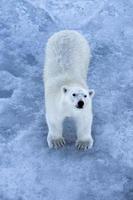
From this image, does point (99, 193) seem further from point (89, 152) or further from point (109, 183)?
point (89, 152)

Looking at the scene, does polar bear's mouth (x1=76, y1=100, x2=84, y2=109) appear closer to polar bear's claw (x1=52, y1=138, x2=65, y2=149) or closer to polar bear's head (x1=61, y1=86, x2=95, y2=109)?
polar bear's head (x1=61, y1=86, x2=95, y2=109)

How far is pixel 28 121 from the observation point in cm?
412

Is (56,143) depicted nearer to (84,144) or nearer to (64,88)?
(84,144)

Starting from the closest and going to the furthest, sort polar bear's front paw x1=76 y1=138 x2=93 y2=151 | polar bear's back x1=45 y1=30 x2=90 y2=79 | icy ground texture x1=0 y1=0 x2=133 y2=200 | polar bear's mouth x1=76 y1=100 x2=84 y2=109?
polar bear's mouth x1=76 y1=100 x2=84 y2=109 < icy ground texture x1=0 y1=0 x2=133 y2=200 < polar bear's front paw x1=76 y1=138 x2=93 y2=151 < polar bear's back x1=45 y1=30 x2=90 y2=79

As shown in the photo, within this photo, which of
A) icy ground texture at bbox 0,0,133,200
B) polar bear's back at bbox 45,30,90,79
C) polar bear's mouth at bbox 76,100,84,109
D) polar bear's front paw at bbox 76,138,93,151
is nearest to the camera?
polar bear's mouth at bbox 76,100,84,109

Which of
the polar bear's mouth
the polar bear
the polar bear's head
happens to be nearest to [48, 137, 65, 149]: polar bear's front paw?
the polar bear

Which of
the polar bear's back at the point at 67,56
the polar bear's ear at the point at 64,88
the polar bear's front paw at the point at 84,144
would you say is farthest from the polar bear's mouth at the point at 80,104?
the polar bear's back at the point at 67,56

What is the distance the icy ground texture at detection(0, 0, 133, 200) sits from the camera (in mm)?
3646

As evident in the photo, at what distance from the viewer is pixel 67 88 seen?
12.1 feet

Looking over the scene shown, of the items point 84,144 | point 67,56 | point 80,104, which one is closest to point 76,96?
point 80,104

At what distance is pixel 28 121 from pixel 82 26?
1453mm

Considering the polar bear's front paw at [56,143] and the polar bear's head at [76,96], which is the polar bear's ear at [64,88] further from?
the polar bear's front paw at [56,143]

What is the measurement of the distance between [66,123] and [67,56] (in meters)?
0.55

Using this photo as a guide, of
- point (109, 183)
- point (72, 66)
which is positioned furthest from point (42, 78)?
point (109, 183)
